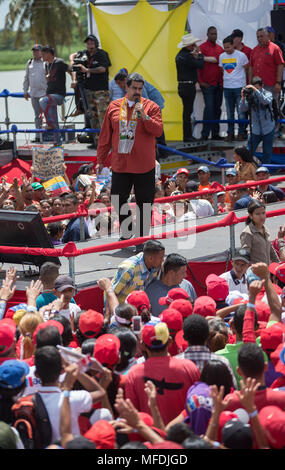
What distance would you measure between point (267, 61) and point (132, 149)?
22.0 ft

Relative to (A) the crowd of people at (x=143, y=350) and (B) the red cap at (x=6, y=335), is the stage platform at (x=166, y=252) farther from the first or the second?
(B) the red cap at (x=6, y=335)

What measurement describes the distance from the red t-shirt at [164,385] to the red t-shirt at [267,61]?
1080 cm

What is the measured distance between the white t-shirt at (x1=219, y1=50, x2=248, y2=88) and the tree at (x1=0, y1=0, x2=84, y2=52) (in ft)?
131

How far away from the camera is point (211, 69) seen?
1537 centimetres

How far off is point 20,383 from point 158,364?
0.81m

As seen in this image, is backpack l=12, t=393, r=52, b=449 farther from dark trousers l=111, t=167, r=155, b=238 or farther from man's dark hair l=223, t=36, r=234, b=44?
man's dark hair l=223, t=36, r=234, b=44

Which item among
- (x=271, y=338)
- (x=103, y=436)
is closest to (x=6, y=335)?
(x=103, y=436)

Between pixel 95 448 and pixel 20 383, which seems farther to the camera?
pixel 20 383

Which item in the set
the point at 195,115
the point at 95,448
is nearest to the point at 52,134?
the point at 195,115

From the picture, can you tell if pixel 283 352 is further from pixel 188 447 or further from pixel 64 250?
pixel 64 250

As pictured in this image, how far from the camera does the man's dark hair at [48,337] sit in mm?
4914

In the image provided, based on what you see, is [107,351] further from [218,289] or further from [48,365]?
[218,289]

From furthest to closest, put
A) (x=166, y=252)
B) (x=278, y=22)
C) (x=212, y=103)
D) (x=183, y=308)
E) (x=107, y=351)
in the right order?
(x=212, y=103)
(x=278, y=22)
(x=166, y=252)
(x=183, y=308)
(x=107, y=351)
